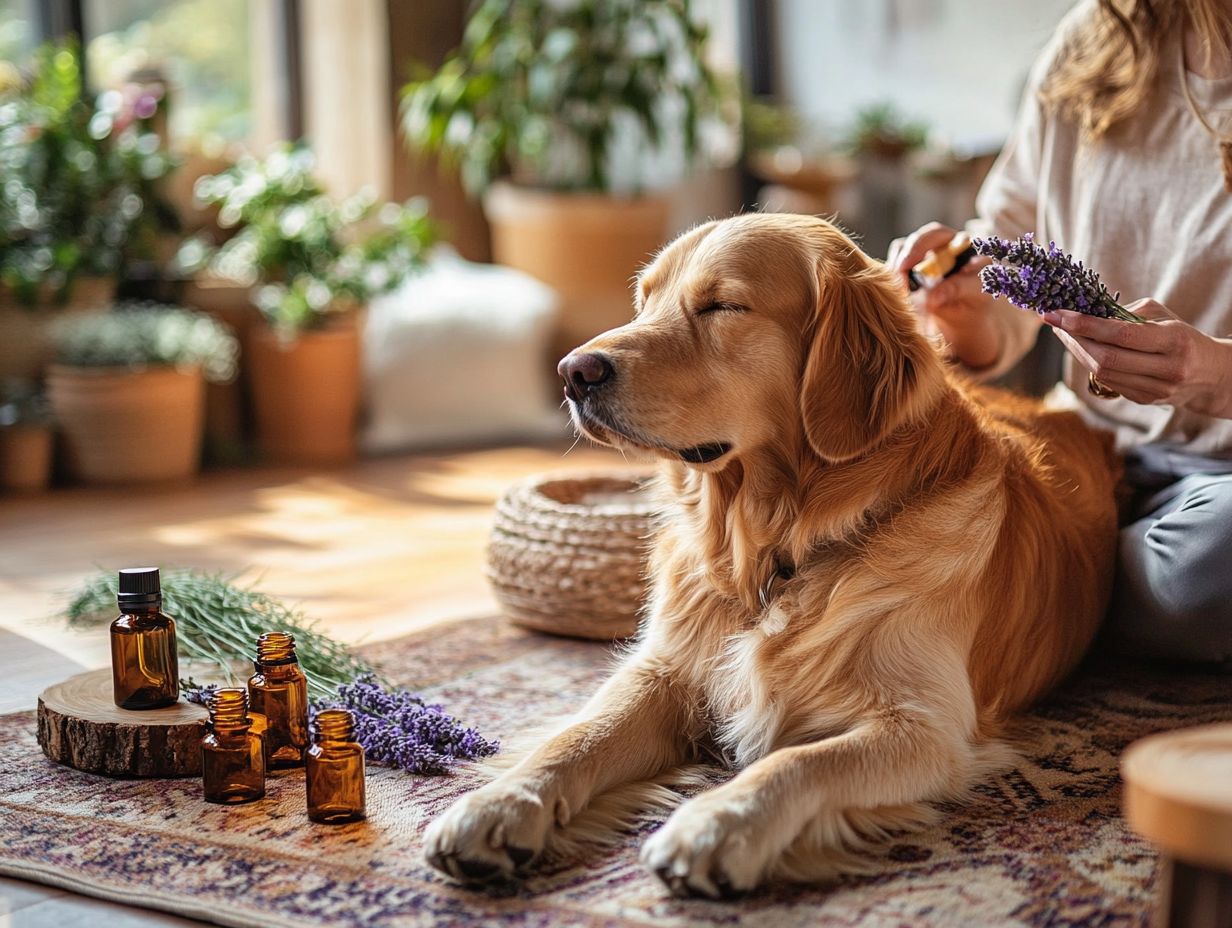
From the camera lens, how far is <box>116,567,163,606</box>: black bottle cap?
1.87m

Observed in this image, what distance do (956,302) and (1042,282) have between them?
0.62 metres

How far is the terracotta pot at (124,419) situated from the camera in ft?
13.9

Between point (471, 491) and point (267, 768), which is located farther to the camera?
point (471, 491)

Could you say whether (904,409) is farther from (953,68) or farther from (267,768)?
(953,68)

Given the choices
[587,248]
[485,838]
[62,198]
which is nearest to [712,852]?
[485,838]

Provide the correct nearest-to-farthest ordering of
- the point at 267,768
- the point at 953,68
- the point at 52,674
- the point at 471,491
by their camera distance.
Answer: the point at 267,768, the point at 52,674, the point at 471,491, the point at 953,68

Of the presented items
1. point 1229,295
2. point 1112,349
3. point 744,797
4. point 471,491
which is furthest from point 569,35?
point 744,797

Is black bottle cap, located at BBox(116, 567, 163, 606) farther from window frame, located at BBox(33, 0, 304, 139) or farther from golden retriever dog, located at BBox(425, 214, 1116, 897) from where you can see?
window frame, located at BBox(33, 0, 304, 139)

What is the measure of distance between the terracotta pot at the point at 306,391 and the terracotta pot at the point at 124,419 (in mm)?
370

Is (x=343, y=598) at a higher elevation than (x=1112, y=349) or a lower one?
lower

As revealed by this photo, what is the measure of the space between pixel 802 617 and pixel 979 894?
1.48 ft

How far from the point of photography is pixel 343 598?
3020mm

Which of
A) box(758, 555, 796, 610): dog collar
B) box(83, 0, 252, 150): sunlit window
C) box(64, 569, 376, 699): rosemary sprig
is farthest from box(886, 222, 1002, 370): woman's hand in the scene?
box(83, 0, 252, 150): sunlit window

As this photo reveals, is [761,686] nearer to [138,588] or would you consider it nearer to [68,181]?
[138,588]
